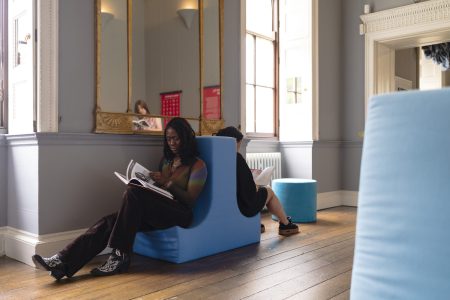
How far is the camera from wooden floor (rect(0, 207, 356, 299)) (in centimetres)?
Answer: 217

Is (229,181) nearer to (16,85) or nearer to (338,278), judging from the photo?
(338,278)

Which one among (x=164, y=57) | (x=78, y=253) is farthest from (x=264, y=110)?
(x=78, y=253)

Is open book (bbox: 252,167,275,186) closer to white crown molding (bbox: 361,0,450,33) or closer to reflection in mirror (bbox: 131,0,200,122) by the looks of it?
reflection in mirror (bbox: 131,0,200,122)

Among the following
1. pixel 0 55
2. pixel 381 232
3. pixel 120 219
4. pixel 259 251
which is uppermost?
pixel 0 55

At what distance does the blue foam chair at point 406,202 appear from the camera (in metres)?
0.77

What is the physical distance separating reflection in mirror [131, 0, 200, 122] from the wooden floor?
1250 mm

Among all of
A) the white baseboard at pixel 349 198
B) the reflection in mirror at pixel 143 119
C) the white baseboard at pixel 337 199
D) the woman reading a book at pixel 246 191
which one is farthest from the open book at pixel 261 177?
the white baseboard at pixel 349 198

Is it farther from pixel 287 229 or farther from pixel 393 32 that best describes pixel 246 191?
pixel 393 32

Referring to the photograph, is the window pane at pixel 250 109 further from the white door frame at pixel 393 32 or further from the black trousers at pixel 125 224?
the black trousers at pixel 125 224

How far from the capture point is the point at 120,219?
251 cm

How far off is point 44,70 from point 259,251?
191cm

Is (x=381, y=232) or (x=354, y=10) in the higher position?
(x=354, y=10)

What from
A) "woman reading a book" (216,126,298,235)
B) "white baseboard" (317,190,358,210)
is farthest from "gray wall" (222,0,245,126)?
"white baseboard" (317,190,358,210)

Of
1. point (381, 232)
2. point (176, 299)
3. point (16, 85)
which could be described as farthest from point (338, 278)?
point (16, 85)
